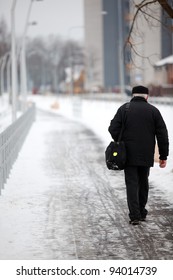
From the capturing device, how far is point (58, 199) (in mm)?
12227

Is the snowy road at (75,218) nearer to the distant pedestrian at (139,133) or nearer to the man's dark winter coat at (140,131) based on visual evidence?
the distant pedestrian at (139,133)

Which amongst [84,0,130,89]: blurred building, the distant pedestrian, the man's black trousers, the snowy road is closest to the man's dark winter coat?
the distant pedestrian

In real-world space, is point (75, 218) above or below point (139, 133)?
below

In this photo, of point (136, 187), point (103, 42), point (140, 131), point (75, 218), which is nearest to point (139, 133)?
point (140, 131)

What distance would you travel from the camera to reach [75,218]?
33.9 feet

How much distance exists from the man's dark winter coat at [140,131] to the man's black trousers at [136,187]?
154 millimetres

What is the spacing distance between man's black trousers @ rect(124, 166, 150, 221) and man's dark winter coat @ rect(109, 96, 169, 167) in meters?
0.15

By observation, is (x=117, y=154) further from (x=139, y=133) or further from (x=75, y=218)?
(x=75, y=218)

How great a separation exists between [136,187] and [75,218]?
126cm

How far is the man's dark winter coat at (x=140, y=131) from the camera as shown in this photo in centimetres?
938

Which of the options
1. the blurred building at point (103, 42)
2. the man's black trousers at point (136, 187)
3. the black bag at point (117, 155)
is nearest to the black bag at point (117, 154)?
the black bag at point (117, 155)

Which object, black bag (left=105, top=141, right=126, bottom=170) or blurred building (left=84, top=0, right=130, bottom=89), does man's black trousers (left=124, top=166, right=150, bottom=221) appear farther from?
blurred building (left=84, top=0, right=130, bottom=89)

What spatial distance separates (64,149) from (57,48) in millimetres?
61961
